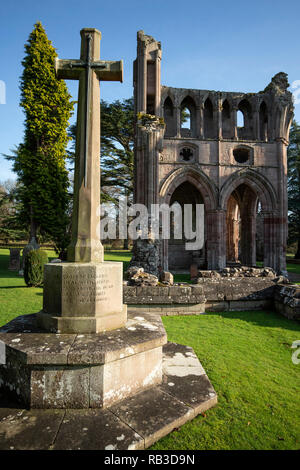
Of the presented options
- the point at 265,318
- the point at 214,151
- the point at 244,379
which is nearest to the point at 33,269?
the point at 265,318

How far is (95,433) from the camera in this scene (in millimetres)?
2027

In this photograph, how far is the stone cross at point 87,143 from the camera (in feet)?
9.85

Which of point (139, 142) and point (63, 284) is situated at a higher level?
point (139, 142)

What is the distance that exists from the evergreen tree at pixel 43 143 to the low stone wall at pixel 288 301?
44.0ft

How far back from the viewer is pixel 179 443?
2.12m

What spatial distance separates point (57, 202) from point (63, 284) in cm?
1487

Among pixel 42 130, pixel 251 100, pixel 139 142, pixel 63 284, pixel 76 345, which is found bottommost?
pixel 76 345

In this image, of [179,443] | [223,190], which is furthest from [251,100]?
[179,443]

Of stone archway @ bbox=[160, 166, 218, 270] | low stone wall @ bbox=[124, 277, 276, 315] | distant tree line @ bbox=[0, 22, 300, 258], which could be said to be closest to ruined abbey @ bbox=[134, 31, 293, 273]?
stone archway @ bbox=[160, 166, 218, 270]

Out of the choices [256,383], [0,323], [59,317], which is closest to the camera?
[59,317]

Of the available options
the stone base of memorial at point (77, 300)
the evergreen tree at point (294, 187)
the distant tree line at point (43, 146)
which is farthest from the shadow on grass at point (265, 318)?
the evergreen tree at point (294, 187)
